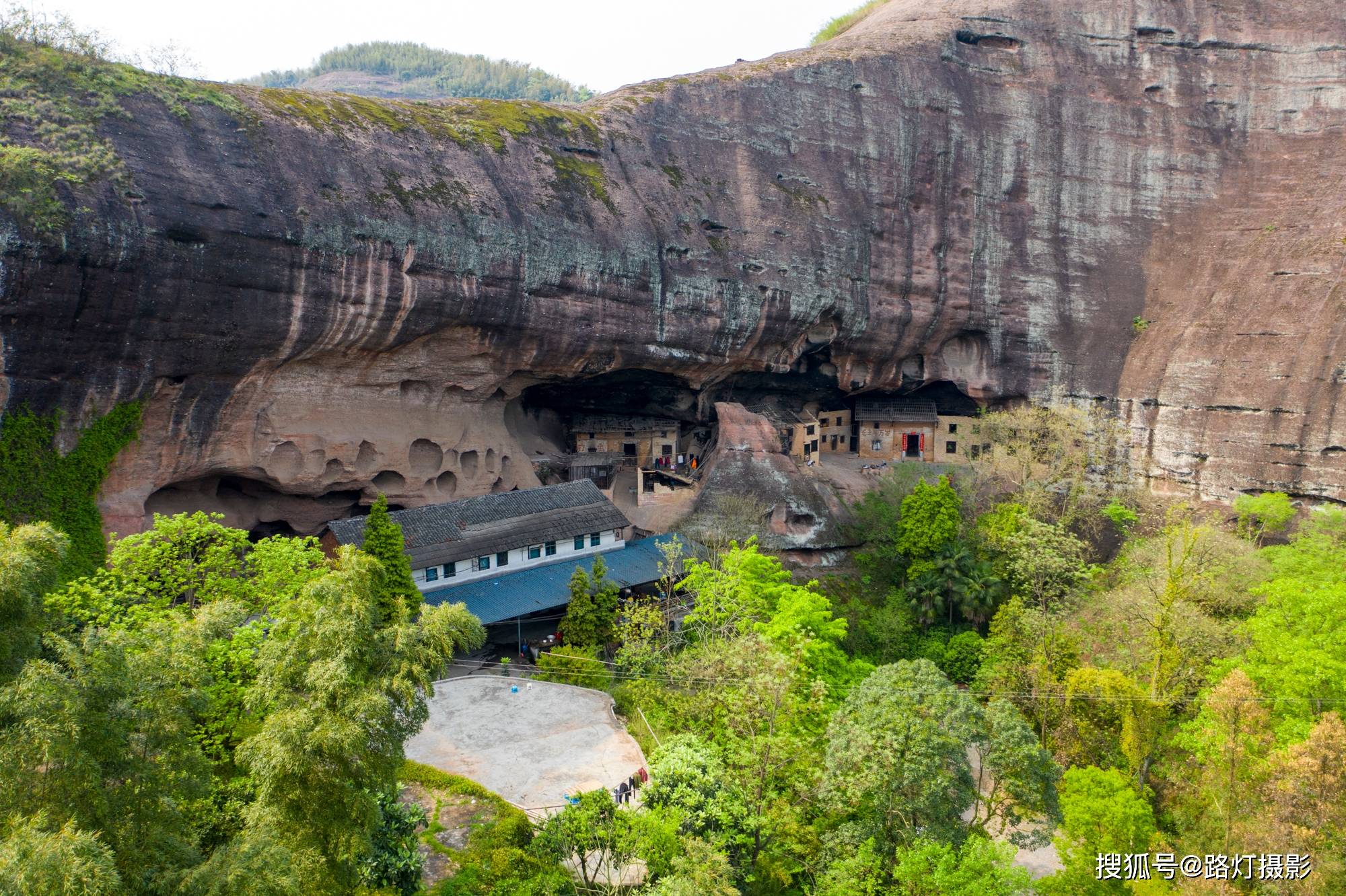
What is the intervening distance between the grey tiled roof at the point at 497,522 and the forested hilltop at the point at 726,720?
354 centimetres

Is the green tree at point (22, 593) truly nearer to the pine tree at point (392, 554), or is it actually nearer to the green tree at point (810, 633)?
the pine tree at point (392, 554)

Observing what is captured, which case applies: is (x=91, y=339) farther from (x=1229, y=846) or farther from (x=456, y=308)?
(x=1229, y=846)

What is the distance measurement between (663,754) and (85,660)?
399 inches

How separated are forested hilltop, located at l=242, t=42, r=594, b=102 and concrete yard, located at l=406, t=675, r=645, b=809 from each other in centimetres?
8925

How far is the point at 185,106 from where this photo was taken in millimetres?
26609

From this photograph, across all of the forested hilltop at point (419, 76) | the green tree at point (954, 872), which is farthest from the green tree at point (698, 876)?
the forested hilltop at point (419, 76)

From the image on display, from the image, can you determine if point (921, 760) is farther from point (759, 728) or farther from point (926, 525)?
point (926, 525)

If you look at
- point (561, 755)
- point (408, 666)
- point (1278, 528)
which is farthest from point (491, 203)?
point (1278, 528)

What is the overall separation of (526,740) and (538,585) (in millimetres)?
8456

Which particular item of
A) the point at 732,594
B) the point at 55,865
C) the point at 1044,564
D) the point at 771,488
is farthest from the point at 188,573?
the point at 1044,564

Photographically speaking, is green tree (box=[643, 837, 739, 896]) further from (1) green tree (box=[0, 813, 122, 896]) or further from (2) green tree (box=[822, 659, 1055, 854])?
(1) green tree (box=[0, 813, 122, 896])

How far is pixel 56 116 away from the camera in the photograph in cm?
2456

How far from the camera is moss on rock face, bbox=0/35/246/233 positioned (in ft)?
75.5

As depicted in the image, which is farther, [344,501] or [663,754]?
[344,501]
